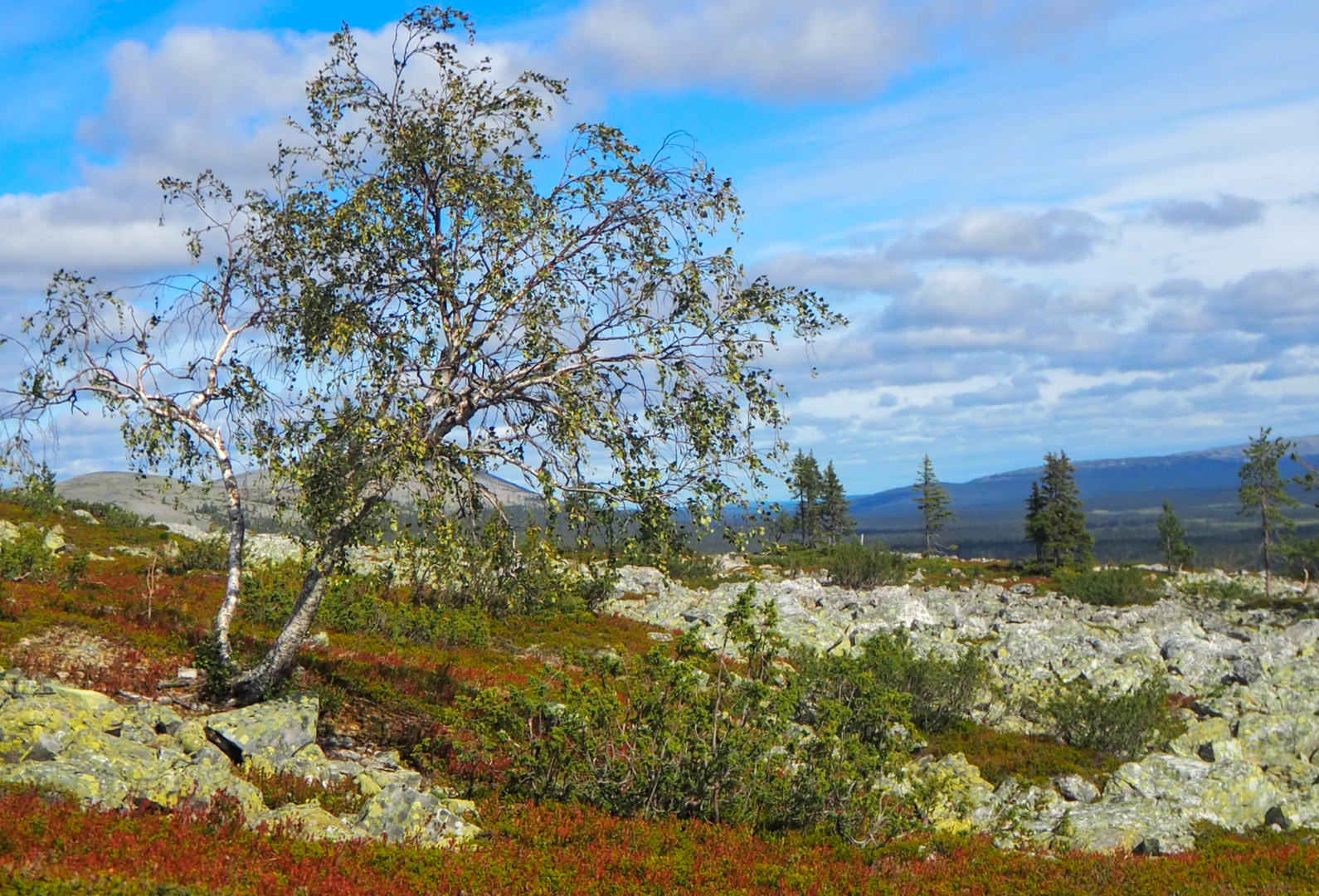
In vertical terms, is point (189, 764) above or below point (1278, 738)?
above

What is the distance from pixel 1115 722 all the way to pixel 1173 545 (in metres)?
60.1

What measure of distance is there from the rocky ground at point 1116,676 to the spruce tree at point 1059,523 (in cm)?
1609

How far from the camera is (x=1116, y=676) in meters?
27.1

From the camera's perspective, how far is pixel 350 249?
14414 millimetres

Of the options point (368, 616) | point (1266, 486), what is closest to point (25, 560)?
point (368, 616)

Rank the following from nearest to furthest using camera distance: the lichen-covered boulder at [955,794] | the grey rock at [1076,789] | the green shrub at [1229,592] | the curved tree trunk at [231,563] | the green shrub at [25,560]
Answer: the lichen-covered boulder at [955,794], the curved tree trunk at [231,563], the grey rock at [1076,789], the green shrub at [25,560], the green shrub at [1229,592]

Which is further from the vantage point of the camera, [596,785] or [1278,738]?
[1278,738]

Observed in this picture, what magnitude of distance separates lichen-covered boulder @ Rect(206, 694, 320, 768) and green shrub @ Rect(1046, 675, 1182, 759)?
17298 millimetres

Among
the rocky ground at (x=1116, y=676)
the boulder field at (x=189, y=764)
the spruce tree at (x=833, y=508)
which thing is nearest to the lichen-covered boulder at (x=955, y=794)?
the rocky ground at (x=1116, y=676)

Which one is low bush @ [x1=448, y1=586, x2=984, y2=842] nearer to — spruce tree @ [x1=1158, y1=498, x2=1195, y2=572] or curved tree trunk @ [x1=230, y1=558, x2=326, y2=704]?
curved tree trunk @ [x1=230, y1=558, x2=326, y2=704]

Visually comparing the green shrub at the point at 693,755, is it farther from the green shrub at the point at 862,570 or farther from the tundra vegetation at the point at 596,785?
the green shrub at the point at 862,570

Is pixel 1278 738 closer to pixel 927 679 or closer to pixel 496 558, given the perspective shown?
pixel 927 679

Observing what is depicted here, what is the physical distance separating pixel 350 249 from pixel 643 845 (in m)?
9.51

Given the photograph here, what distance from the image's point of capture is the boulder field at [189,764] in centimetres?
1020
